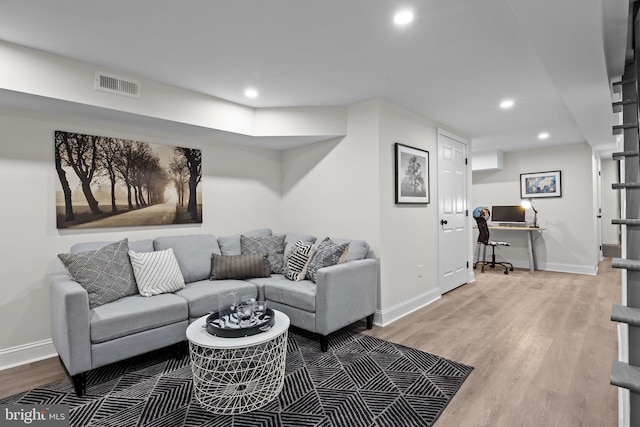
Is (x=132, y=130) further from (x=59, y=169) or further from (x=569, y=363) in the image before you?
(x=569, y=363)

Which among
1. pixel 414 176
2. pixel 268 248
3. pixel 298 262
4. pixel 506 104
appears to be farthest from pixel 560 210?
pixel 268 248

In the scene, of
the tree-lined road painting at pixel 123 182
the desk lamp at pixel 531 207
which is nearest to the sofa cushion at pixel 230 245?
the tree-lined road painting at pixel 123 182

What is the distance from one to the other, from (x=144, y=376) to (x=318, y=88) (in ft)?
9.03

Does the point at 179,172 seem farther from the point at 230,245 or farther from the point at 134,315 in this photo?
the point at 134,315

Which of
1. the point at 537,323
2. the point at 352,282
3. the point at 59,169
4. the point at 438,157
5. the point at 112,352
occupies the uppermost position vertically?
the point at 438,157

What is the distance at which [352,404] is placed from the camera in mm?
1989

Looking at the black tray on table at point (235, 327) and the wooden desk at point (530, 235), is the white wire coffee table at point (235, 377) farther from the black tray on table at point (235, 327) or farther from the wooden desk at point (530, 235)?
the wooden desk at point (530, 235)

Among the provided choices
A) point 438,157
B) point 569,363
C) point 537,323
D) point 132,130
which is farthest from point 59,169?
point 537,323

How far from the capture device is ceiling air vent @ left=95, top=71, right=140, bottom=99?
8.57 ft

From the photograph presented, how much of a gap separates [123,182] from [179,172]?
1.84ft

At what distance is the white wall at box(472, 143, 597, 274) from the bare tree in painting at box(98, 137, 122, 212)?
6.58 metres

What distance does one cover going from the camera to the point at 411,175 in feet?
12.3

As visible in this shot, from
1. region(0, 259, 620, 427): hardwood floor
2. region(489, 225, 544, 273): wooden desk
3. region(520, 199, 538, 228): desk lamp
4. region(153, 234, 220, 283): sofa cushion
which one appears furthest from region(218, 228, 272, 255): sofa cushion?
region(520, 199, 538, 228): desk lamp

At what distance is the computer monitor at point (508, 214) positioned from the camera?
20.3 ft
